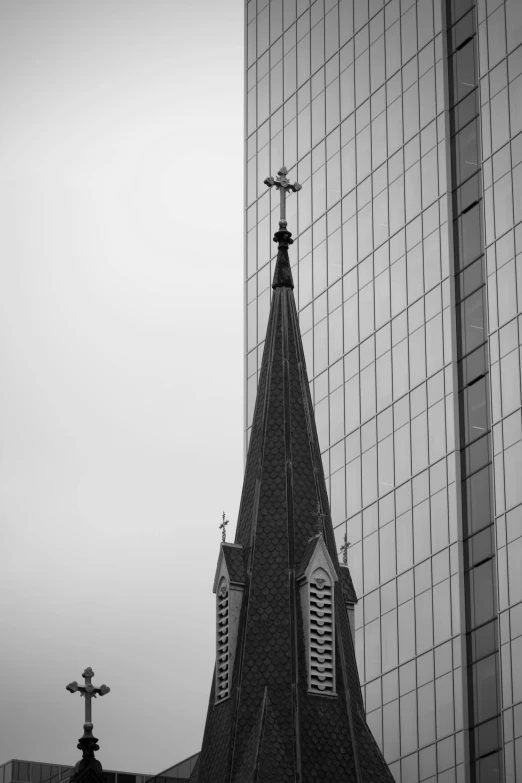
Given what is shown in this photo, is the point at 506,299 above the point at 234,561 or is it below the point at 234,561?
above

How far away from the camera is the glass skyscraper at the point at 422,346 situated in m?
→ 69.7

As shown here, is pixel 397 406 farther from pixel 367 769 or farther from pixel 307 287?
pixel 367 769

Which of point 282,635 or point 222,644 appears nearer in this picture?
point 282,635

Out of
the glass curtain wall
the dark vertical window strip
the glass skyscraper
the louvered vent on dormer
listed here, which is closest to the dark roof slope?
the louvered vent on dormer

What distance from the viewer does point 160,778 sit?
84250 millimetres

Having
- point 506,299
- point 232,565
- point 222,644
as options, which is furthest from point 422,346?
point 222,644

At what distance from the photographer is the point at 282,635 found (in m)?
43.8

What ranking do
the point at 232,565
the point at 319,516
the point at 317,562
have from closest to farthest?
the point at 317,562 → the point at 232,565 → the point at 319,516

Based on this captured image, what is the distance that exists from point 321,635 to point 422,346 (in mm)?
34350

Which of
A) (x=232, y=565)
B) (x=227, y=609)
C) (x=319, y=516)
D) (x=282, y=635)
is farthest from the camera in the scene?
(x=319, y=516)

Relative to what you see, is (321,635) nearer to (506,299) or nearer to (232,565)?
(232,565)

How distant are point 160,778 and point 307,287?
2462 cm

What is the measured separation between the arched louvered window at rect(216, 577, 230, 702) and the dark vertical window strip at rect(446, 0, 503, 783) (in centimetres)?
2527

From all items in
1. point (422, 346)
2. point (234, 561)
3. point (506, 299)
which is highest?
point (422, 346)
